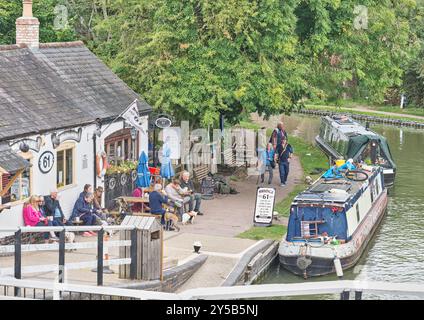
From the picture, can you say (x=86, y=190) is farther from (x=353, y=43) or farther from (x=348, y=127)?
(x=348, y=127)

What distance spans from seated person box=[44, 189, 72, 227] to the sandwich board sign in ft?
17.8

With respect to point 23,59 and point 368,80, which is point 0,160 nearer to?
point 23,59

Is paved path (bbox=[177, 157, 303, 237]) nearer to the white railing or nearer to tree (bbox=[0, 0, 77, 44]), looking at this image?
the white railing

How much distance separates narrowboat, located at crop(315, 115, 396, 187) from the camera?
3256cm

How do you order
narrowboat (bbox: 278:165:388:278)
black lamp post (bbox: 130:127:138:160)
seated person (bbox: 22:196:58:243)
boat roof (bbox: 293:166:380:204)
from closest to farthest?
seated person (bbox: 22:196:58:243), narrowboat (bbox: 278:165:388:278), boat roof (bbox: 293:166:380:204), black lamp post (bbox: 130:127:138:160)

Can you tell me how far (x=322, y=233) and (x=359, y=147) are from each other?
1307 cm

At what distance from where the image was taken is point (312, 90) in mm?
29234

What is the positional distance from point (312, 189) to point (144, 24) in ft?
29.6

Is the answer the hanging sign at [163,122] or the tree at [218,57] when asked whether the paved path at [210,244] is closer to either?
the hanging sign at [163,122]

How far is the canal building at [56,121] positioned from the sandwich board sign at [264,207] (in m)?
3.82

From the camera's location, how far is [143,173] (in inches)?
916

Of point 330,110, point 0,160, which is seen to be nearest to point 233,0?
point 0,160

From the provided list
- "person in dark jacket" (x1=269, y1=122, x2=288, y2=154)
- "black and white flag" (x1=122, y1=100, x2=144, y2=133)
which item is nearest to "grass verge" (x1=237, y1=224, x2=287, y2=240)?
"black and white flag" (x1=122, y1=100, x2=144, y2=133)

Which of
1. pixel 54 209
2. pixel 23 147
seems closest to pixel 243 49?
Answer: pixel 54 209
